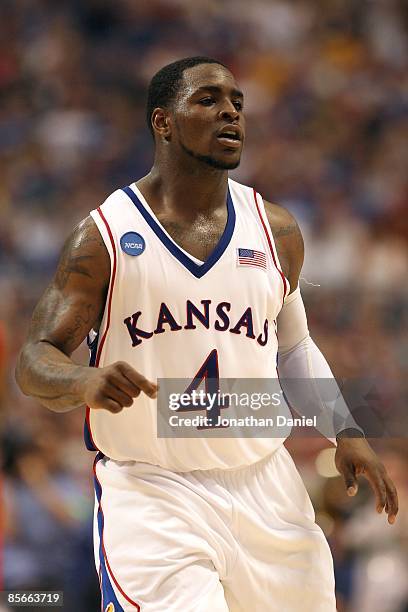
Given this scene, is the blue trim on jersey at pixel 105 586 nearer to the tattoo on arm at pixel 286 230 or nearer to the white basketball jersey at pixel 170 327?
the white basketball jersey at pixel 170 327

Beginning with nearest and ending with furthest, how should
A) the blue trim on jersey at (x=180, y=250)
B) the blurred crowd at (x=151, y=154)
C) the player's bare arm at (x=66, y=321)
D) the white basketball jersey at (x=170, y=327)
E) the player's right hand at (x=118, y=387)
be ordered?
the player's right hand at (x=118, y=387) → the player's bare arm at (x=66, y=321) → the white basketball jersey at (x=170, y=327) → the blue trim on jersey at (x=180, y=250) → the blurred crowd at (x=151, y=154)

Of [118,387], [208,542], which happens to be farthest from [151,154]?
[118,387]

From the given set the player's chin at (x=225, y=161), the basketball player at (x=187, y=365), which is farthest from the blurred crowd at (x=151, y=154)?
the player's chin at (x=225, y=161)

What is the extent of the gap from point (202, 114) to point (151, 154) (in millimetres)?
5190

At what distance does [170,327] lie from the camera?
337 cm

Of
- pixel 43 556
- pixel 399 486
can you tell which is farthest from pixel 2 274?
pixel 399 486

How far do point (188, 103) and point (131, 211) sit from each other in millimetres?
442

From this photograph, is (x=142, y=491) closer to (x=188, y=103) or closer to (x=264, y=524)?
(x=264, y=524)

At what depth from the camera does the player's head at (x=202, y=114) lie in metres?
3.56

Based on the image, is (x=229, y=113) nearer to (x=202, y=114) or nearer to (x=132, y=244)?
(x=202, y=114)

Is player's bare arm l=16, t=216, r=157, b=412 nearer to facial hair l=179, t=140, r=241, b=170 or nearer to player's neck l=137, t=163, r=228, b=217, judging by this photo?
player's neck l=137, t=163, r=228, b=217

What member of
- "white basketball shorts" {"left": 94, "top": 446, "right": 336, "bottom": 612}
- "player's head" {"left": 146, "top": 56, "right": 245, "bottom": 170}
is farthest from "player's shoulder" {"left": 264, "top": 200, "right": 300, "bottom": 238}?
"white basketball shorts" {"left": 94, "top": 446, "right": 336, "bottom": 612}

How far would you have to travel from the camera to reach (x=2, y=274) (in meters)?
7.84

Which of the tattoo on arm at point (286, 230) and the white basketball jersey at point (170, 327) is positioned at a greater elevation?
the tattoo on arm at point (286, 230)
